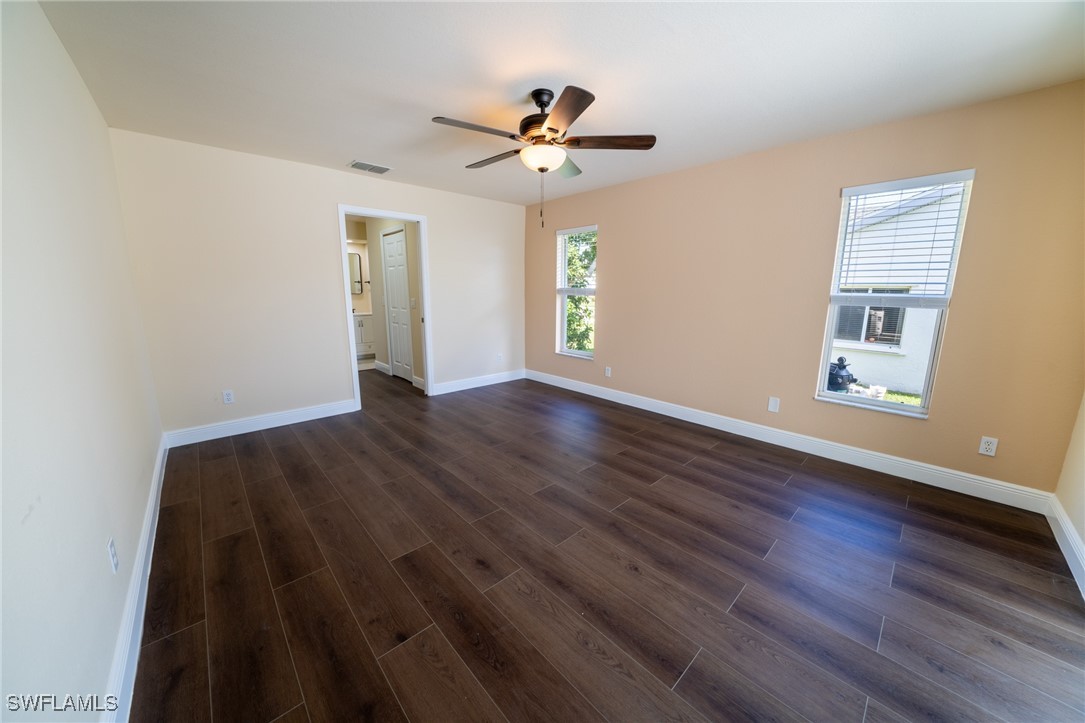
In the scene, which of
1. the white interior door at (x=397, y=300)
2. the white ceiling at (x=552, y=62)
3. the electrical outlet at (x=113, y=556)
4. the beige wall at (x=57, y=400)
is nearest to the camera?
the beige wall at (x=57, y=400)

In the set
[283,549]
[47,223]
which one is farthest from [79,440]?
[283,549]

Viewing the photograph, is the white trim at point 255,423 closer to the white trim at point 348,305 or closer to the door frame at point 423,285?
the white trim at point 348,305

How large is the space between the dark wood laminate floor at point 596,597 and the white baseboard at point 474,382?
6.38 feet

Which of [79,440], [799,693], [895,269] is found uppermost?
[895,269]

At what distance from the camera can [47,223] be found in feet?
4.50

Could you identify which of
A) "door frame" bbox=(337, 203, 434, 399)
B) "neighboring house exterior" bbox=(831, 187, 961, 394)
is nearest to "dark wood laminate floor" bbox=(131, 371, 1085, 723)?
→ "neighboring house exterior" bbox=(831, 187, 961, 394)

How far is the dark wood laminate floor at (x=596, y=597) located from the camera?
129 cm

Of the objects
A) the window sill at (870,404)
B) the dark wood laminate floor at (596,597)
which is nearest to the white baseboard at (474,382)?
the dark wood laminate floor at (596,597)

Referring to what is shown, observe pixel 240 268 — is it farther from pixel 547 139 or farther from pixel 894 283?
pixel 894 283

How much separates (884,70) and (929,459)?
8.12 ft

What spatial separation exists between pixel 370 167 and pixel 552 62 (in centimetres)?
236

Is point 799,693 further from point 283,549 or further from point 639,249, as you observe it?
point 639,249

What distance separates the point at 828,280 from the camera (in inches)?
114

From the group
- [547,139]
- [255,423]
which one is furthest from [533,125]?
[255,423]
